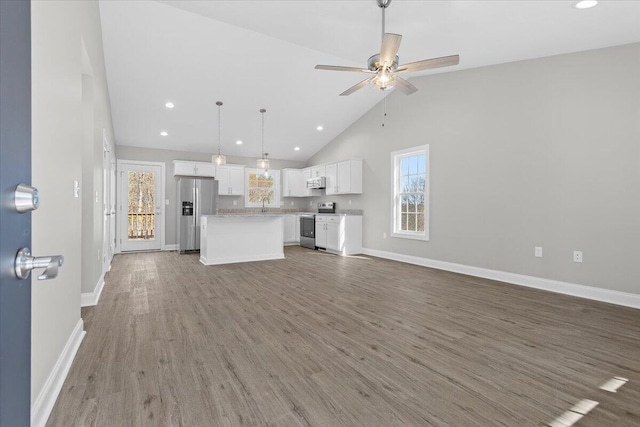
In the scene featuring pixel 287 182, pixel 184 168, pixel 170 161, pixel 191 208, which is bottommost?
pixel 191 208

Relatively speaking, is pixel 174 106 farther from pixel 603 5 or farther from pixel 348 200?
pixel 603 5

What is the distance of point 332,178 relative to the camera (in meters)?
7.61

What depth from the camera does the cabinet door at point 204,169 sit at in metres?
7.74

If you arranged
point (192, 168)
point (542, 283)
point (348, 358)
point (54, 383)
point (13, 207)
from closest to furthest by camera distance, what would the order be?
point (13, 207), point (54, 383), point (348, 358), point (542, 283), point (192, 168)

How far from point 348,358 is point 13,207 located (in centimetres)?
203

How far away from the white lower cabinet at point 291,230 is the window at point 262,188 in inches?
24.8

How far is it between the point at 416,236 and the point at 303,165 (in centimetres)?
488

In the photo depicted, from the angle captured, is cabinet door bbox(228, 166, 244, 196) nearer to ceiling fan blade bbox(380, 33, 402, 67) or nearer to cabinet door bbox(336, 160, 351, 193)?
cabinet door bbox(336, 160, 351, 193)

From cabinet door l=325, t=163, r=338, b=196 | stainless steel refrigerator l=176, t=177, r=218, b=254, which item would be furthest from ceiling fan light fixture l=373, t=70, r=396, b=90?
stainless steel refrigerator l=176, t=177, r=218, b=254

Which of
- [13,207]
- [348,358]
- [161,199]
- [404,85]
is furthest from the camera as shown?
[161,199]

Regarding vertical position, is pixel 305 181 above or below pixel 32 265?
above

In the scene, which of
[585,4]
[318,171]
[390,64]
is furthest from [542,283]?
[318,171]

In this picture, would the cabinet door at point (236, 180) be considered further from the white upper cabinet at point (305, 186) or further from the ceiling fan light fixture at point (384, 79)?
the ceiling fan light fixture at point (384, 79)

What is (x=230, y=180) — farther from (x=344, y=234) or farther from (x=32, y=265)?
(x=32, y=265)
